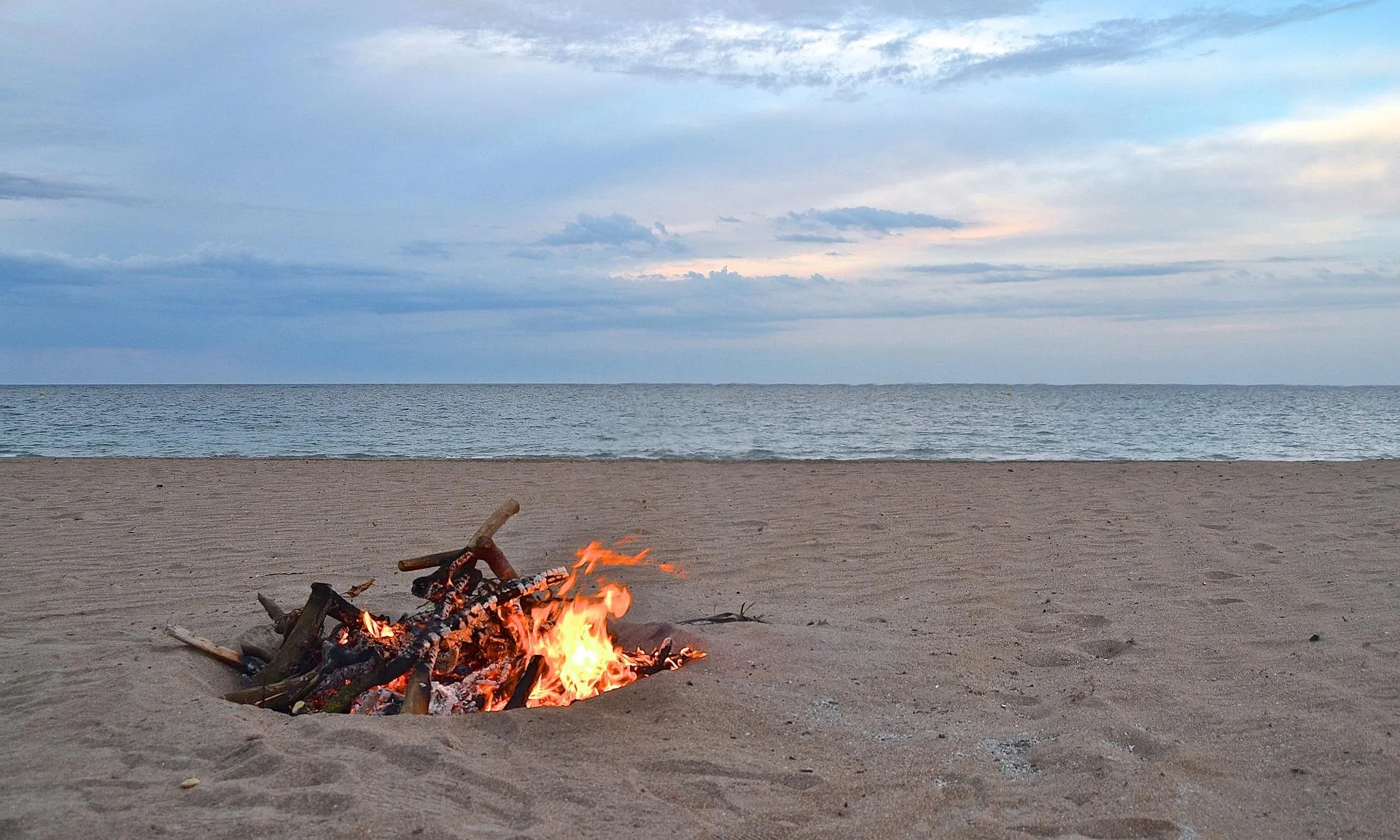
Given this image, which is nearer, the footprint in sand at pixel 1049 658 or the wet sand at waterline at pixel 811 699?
the wet sand at waterline at pixel 811 699

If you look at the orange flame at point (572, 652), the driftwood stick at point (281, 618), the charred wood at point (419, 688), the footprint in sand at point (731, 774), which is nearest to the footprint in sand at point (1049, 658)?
the orange flame at point (572, 652)

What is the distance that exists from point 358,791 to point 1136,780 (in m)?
3.05

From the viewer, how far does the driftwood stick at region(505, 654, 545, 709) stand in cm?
440

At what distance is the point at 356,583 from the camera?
7.39m

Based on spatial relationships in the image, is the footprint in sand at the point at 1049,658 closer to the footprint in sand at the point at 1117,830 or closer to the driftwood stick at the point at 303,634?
the footprint in sand at the point at 1117,830

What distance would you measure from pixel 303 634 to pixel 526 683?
1.31m

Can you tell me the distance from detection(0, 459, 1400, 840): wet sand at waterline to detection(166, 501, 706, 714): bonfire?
28 centimetres

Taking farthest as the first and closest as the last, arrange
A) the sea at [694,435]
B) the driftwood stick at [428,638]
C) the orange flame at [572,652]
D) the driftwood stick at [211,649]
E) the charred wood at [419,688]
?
the sea at [694,435], the driftwood stick at [211,649], the orange flame at [572,652], the driftwood stick at [428,638], the charred wood at [419,688]

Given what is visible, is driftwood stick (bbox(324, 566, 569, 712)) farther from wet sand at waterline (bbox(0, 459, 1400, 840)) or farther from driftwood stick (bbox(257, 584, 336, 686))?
driftwood stick (bbox(257, 584, 336, 686))

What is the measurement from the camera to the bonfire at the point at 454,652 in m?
4.41

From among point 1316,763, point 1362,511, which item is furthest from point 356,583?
point 1362,511

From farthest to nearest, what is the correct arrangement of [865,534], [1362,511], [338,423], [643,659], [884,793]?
[338,423] < [1362,511] < [865,534] < [643,659] < [884,793]

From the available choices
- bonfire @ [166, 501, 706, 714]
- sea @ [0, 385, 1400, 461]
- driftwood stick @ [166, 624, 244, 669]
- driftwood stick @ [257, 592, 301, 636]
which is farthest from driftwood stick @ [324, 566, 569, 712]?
sea @ [0, 385, 1400, 461]

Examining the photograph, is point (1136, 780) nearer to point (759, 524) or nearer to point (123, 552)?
point (759, 524)
